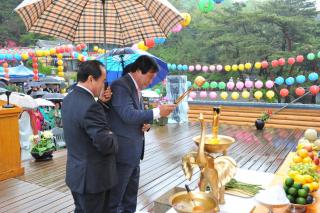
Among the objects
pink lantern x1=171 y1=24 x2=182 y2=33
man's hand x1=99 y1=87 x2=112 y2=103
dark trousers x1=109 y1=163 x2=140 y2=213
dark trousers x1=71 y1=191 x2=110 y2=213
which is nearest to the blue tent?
pink lantern x1=171 y1=24 x2=182 y2=33

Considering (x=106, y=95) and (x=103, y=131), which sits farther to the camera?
(x=106, y=95)

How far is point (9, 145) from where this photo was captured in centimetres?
371

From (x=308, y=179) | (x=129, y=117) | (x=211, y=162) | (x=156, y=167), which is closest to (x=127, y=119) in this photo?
(x=129, y=117)

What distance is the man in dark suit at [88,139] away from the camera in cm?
164

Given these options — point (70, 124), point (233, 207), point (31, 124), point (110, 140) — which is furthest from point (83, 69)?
point (31, 124)

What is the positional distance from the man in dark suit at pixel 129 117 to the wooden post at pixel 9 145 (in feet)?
7.16

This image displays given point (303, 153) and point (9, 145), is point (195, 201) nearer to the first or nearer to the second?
point (303, 153)

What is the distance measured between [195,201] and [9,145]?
313 centimetres

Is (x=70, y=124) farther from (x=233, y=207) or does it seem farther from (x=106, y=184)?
(x=233, y=207)

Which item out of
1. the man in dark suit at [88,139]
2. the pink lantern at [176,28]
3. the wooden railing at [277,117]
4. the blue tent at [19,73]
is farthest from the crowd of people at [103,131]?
the blue tent at [19,73]

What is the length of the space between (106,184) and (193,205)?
668 millimetres

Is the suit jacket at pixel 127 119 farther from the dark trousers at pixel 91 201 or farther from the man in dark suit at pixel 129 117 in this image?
the dark trousers at pixel 91 201

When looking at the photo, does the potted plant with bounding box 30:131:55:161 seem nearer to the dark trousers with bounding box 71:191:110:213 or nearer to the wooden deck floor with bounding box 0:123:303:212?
the wooden deck floor with bounding box 0:123:303:212

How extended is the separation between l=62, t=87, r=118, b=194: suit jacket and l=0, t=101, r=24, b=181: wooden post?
2.30 m
